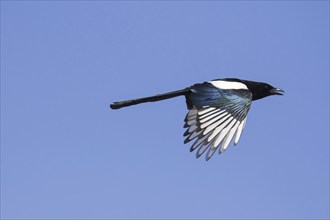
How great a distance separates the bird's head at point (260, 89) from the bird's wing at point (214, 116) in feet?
3.09

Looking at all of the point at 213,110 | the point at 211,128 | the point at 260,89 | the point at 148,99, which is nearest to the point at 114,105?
the point at 148,99

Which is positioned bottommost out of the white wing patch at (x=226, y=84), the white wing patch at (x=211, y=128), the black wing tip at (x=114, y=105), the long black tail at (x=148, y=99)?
the white wing patch at (x=211, y=128)

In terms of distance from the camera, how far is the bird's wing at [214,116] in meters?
6.95

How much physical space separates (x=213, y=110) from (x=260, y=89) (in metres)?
1.75

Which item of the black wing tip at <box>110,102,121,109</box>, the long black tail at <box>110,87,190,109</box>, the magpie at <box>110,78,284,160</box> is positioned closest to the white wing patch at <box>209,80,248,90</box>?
Result: the magpie at <box>110,78,284,160</box>

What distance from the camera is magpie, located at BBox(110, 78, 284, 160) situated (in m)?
6.97

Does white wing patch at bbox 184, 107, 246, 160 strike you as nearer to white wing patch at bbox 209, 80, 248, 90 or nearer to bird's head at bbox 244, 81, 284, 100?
white wing patch at bbox 209, 80, 248, 90

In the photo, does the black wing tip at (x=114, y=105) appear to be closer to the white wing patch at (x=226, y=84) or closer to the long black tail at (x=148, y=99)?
the long black tail at (x=148, y=99)

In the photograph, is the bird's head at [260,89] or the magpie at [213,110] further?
the bird's head at [260,89]

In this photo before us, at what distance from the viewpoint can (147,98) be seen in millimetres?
8273

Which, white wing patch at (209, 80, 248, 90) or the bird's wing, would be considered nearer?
the bird's wing

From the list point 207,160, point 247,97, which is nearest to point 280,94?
point 247,97

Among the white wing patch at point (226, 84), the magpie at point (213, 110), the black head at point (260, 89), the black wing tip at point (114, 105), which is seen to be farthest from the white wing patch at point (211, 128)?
the black head at point (260, 89)

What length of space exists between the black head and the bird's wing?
0.94 meters
